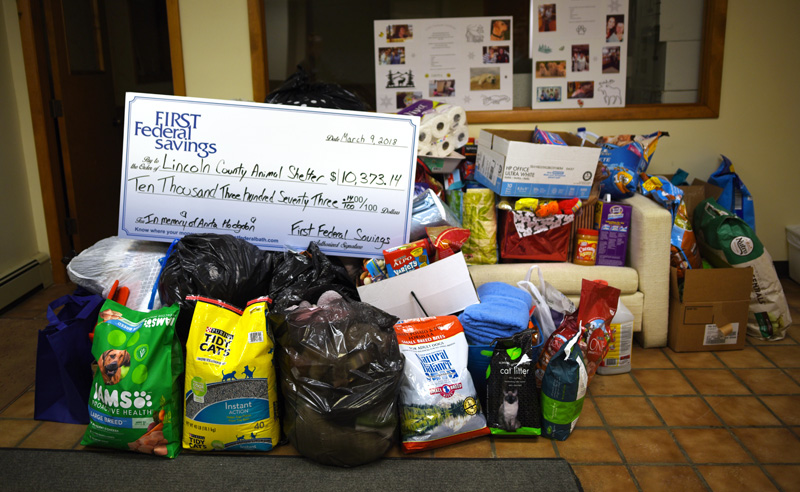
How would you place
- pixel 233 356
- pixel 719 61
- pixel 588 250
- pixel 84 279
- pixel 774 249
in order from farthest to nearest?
pixel 774 249 → pixel 719 61 → pixel 588 250 → pixel 84 279 → pixel 233 356

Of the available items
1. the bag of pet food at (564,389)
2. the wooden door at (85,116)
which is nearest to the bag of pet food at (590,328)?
the bag of pet food at (564,389)

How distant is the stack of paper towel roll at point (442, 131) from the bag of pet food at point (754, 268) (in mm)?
1289

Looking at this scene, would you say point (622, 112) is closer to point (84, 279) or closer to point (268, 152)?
point (268, 152)

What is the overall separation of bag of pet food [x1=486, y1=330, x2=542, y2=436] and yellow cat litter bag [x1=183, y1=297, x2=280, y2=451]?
78cm

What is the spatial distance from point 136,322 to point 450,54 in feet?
7.19

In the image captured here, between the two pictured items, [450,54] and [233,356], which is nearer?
[233,356]

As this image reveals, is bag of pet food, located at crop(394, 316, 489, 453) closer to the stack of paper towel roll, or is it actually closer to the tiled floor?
the tiled floor

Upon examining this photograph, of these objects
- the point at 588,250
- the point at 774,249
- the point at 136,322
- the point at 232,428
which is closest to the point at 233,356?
the point at 232,428

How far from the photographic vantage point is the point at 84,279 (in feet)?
8.28

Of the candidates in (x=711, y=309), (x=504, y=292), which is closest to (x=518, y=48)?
(x=504, y=292)

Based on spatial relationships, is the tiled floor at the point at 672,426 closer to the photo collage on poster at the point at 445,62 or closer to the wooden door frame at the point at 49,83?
the wooden door frame at the point at 49,83

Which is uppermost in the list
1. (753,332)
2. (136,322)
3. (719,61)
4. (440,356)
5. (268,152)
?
(719,61)

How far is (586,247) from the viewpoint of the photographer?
2.95m

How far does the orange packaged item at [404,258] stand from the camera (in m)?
2.57
